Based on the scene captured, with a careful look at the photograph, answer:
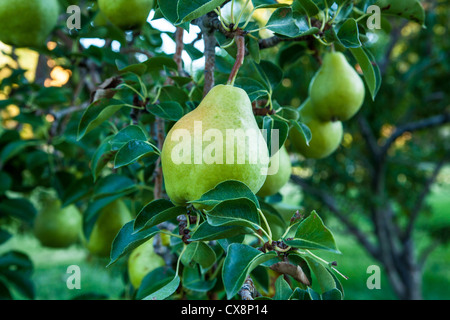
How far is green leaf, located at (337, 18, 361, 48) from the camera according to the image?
0.63m

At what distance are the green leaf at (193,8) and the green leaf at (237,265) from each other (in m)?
0.28

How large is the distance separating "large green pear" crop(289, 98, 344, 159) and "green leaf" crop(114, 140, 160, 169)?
373mm

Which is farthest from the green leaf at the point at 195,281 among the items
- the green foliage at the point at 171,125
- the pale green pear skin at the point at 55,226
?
the pale green pear skin at the point at 55,226

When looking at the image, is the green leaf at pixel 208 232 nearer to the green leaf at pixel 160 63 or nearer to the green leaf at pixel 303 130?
the green leaf at pixel 303 130

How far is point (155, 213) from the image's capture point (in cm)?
56

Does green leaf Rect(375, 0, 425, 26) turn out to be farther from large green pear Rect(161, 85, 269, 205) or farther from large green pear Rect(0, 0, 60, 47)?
large green pear Rect(0, 0, 60, 47)

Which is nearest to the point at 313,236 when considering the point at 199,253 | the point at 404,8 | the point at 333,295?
the point at 333,295

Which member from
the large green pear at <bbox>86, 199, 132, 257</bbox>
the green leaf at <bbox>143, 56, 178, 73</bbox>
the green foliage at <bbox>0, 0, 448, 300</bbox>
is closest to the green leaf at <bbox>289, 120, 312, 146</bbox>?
the green foliage at <bbox>0, 0, 448, 300</bbox>

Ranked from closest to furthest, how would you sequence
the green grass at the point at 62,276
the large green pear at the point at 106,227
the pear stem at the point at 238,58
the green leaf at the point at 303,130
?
the pear stem at the point at 238,58 < the green leaf at the point at 303,130 < the large green pear at the point at 106,227 < the green grass at the point at 62,276

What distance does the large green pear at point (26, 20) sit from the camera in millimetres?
814

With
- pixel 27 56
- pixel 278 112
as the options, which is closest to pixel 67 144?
pixel 278 112

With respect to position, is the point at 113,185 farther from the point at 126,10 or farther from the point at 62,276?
the point at 62,276

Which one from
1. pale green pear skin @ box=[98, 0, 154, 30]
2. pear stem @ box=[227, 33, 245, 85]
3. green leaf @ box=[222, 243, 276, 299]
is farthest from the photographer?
pale green pear skin @ box=[98, 0, 154, 30]
